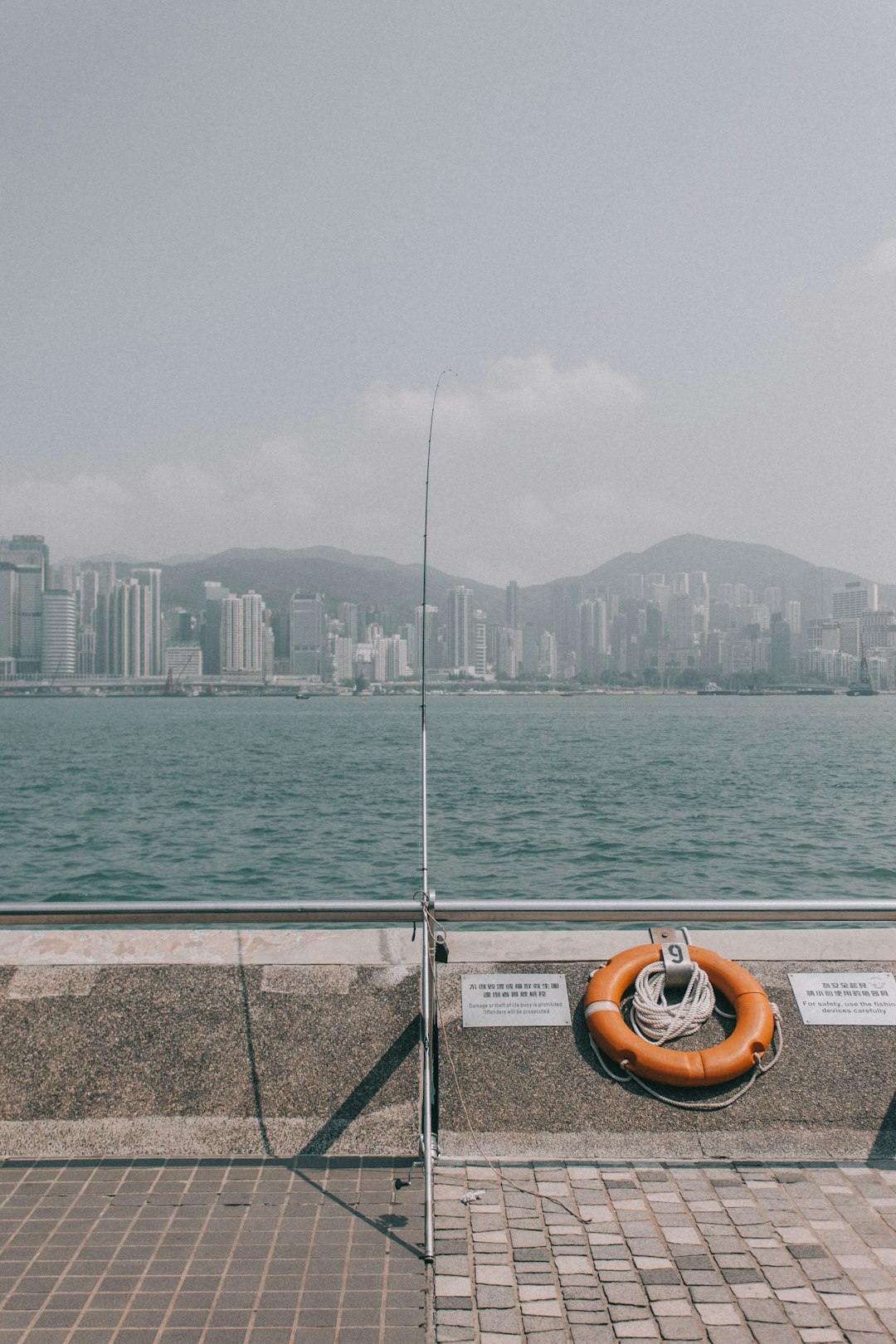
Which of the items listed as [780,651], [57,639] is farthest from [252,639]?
[780,651]

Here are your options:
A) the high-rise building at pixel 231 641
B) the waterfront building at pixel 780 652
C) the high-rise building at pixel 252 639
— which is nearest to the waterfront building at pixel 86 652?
the high-rise building at pixel 231 641

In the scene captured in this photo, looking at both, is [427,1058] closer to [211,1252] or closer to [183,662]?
[211,1252]

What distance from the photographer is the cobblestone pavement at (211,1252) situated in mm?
3156

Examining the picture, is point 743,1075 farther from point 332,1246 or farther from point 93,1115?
point 93,1115

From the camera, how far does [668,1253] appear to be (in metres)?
3.55

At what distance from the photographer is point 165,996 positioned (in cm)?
469

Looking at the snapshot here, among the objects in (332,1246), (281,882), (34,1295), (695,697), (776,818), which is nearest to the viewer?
(34,1295)

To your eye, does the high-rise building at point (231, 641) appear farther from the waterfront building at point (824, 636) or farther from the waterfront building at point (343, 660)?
the waterfront building at point (824, 636)

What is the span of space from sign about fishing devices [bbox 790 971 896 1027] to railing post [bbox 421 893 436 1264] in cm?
172

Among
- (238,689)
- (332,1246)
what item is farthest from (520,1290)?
(238,689)

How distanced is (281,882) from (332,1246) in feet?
53.4

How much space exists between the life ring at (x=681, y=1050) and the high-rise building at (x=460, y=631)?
172 metres

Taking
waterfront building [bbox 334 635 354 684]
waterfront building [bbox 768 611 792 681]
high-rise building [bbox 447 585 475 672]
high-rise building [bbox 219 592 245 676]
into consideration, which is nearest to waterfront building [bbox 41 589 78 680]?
high-rise building [bbox 219 592 245 676]

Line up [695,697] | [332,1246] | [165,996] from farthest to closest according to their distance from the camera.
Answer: [695,697], [165,996], [332,1246]
